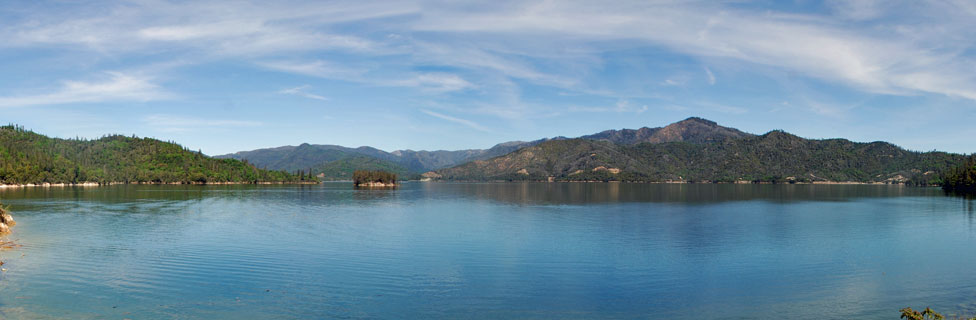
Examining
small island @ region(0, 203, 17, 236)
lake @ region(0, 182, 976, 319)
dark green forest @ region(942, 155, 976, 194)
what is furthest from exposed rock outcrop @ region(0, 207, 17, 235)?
dark green forest @ region(942, 155, 976, 194)

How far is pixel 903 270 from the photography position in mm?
36219

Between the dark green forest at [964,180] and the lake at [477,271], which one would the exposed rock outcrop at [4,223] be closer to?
the lake at [477,271]

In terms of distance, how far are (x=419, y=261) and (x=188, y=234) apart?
26.9m

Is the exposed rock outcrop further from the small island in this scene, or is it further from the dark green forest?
the dark green forest

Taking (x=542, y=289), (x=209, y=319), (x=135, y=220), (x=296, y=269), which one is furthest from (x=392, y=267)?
(x=135, y=220)

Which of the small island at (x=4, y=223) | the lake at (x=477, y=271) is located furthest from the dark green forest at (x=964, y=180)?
the small island at (x=4, y=223)

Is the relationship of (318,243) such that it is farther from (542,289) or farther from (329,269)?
(542,289)

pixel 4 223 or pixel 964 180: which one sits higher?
pixel 964 180

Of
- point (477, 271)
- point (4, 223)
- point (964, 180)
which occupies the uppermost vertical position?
point (964, 180)

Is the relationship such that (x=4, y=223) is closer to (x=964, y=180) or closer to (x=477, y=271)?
(x=477, y=271)

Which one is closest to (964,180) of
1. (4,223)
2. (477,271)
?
(477,271)

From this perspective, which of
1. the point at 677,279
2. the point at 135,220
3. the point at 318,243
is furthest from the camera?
the point at 135,220

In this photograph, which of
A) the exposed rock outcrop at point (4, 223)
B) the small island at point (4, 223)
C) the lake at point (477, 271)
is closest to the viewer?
the lake at point (477, 271)

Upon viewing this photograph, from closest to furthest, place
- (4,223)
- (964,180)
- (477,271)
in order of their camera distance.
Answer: (477,271) → (4,223) → (964,180)
